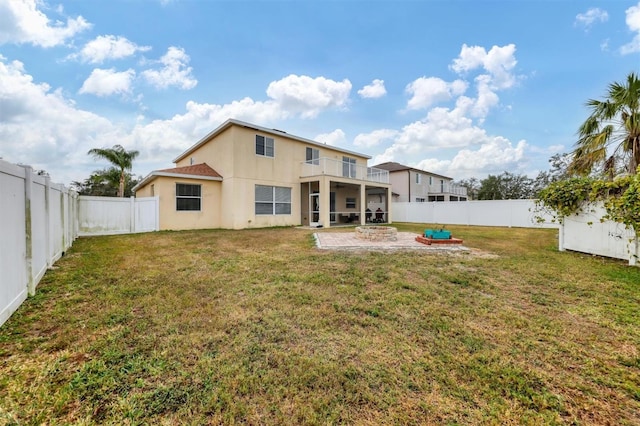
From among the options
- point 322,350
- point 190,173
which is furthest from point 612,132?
point 190,173

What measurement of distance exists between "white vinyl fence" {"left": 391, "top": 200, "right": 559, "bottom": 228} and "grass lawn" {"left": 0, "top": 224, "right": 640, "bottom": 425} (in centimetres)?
1539

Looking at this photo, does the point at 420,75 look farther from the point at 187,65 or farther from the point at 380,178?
the point at 187,65

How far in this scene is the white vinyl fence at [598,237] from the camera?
21.3 ft

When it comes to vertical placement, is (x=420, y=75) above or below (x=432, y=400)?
above

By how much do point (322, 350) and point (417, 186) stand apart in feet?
99.2

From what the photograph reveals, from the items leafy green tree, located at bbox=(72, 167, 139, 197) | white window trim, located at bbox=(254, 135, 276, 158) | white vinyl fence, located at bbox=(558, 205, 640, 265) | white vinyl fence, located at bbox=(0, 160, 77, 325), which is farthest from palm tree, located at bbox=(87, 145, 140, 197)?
white vinyl fence, located at bbox=(558, 205, 640, 265)

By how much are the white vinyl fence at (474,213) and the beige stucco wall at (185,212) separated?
16488 mm

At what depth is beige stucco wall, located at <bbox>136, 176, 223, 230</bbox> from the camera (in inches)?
536

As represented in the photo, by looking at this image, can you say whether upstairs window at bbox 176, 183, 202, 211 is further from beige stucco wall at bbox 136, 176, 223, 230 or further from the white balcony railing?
the white balcony railing

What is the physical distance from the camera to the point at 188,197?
14.4m

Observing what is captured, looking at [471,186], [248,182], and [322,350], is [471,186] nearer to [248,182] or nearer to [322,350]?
[248,182]

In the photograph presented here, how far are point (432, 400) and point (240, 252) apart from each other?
6.51m

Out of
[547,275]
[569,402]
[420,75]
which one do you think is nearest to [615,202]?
[547,275]

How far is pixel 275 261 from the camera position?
6.47 meters
